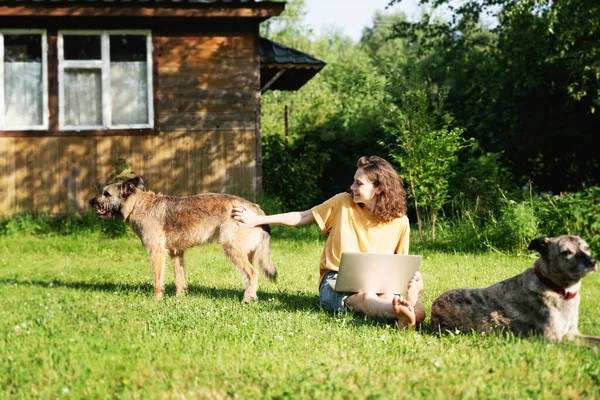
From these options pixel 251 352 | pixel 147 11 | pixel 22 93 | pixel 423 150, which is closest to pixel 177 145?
pixel 147 11

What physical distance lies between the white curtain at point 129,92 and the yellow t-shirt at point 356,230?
8771 millimetres

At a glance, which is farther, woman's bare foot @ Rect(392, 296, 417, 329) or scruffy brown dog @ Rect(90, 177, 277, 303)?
scruffy brown dog @ Rect(90, 177, 277, 303)

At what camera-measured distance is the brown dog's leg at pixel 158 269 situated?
25.9 feet

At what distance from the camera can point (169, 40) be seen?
1466 cm

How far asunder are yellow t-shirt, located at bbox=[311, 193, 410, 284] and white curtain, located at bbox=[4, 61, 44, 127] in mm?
9603

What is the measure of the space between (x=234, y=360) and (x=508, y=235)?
7.26 m

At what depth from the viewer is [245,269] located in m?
7.80

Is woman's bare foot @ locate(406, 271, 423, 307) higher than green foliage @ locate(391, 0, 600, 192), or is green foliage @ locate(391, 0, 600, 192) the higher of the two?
green foliage @ locate(391, 0, 600, 192)

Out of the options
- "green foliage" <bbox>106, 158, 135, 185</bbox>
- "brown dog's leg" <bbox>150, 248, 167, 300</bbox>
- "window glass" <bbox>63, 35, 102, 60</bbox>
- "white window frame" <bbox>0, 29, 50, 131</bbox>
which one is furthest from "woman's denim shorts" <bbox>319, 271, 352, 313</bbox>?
"window glass" <bbox>63, 35, 102, 60</bbox>

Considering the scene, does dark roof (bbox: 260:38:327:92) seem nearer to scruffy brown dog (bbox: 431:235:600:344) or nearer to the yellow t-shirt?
the yellow t-shirt

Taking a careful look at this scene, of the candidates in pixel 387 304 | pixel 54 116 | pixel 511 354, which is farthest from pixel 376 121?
pixel 511 354

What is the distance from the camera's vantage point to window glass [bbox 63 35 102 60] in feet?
47.6

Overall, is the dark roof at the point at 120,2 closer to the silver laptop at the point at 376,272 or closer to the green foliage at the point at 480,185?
the green foliage at the point at 480,185

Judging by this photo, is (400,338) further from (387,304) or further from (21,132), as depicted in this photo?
(21,132)
